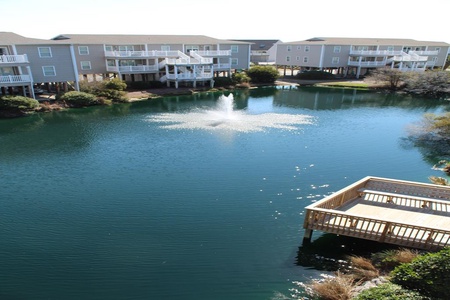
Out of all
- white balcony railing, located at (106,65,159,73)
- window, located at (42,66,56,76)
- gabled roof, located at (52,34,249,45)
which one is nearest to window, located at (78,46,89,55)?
gabled roof, located at (52,34,249,45)

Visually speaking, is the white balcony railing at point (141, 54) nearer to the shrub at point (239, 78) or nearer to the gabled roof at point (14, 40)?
the gabled roof at point (14, 40)

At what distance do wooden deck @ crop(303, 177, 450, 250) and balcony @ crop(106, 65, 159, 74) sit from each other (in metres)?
45.2

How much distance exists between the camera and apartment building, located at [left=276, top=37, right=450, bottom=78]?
66.4 meters

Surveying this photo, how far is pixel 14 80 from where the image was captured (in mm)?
39219

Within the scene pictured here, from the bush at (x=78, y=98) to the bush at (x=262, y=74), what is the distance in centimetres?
3210

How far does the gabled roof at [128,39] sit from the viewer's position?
1990 inches

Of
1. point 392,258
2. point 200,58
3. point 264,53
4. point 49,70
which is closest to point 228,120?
point 200,58

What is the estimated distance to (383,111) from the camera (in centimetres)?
4059

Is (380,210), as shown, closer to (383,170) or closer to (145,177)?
(383,170)

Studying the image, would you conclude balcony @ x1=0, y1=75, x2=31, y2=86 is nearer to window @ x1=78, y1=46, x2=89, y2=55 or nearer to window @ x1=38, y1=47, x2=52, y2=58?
window @ x1=38, y1=47, x2=52, y2=58

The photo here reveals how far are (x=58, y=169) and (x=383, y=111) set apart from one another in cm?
3812

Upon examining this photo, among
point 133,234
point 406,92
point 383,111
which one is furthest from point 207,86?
point 133,234

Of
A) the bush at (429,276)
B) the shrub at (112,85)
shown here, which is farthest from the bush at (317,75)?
the bush at (429,276)

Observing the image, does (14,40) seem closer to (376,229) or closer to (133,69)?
(133,69)
